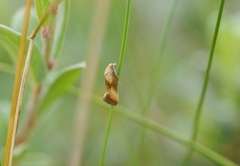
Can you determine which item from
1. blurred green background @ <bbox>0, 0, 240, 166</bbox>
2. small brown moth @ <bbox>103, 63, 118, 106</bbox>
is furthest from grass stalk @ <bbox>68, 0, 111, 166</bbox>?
small brown moth @ <bbox>103, 63, 118, 106</bbox>

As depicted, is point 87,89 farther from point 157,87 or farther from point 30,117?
point 157,87

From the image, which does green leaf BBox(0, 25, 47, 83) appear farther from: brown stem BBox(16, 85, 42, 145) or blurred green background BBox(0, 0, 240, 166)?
blurred green background BBox(0, 0, 240, 166)

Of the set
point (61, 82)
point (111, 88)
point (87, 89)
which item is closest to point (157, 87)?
point (87, 89)

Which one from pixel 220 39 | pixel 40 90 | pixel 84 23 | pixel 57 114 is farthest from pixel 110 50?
pixel 40 90

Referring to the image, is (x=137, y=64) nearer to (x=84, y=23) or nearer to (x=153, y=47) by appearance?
(x=153, y=47)

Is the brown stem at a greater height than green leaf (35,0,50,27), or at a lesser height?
lesser

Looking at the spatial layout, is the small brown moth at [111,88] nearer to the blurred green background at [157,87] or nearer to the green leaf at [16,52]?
the green leaf at [16,52]
